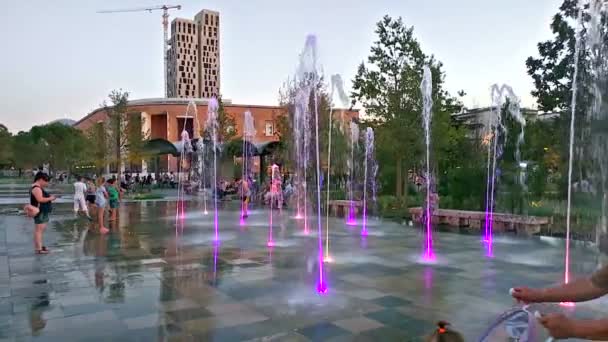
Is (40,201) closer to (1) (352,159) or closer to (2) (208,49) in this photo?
(1) (352,159)

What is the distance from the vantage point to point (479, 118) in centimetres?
4116

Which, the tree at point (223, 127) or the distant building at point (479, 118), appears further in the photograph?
the tree at point (223, 127)

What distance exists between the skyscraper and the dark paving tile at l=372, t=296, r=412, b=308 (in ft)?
471

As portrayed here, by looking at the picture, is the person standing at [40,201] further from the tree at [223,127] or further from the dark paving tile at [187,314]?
the tree at [223,127]

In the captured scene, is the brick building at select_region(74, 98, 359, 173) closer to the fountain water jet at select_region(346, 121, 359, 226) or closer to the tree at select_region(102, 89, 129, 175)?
the tree at select_region(102, 89, 129, 175)

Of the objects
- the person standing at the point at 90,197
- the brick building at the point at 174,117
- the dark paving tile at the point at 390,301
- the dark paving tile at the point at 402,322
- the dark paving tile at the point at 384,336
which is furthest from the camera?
the brick building at the point at 174,117

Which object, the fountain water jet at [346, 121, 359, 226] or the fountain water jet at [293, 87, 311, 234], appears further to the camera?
the fountain water jet at [293, 87, 311, 234]

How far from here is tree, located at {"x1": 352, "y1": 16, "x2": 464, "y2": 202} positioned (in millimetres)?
18266

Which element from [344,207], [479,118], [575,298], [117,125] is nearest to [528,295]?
[575,298]

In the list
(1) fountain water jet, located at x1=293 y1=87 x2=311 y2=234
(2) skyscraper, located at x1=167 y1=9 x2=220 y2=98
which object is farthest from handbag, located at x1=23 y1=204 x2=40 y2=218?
(2) skyscraper, located at x1=167 y1=9 x2=220 y2=98

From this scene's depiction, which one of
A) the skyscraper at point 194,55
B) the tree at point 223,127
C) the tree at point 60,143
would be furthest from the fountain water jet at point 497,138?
the skyscraper at point 194,55

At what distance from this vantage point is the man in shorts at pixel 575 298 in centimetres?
183

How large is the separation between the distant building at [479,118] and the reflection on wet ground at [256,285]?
40.3ft

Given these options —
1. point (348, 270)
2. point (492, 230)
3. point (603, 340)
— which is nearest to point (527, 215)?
point (492, 230)
